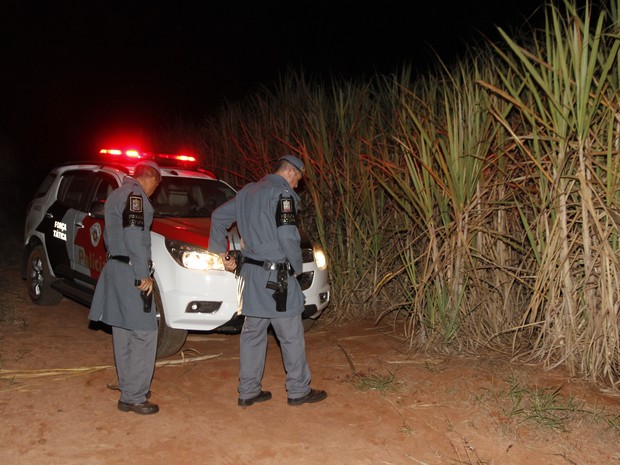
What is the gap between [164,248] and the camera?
191 inches

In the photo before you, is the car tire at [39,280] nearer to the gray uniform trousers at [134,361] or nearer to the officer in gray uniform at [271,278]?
the gray uniform trousers at [134,361]

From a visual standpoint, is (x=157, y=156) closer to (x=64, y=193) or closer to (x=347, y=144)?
(x=64, y=193)

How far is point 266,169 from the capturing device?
740 centimetres

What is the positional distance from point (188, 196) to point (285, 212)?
2627 millimetres

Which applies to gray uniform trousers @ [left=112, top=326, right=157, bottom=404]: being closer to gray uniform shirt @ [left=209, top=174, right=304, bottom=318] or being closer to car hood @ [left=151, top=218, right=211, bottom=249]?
gray uniform shirt @ [left=209, top=174, right=304, bottom=318]

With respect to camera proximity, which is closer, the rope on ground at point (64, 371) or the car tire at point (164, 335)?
the rope on ground at point (64, 371)

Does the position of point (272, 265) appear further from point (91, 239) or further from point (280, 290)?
point (91, 239)

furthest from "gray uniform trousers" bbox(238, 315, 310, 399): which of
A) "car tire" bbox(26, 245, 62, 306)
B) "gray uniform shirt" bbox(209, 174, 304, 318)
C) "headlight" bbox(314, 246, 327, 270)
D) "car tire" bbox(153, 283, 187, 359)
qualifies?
"car tire" bbox(26, 245, 62, 306)

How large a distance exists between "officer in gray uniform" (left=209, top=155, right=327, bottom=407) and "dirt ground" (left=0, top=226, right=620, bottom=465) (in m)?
0.18

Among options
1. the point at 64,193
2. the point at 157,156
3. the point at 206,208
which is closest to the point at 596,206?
the point at 206,208

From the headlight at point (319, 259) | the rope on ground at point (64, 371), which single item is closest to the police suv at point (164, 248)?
the headlight at point (319, 259)

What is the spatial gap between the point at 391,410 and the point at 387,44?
21.4 m

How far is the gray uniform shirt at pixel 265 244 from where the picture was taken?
403cm

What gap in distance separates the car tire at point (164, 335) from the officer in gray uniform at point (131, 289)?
0.69m
